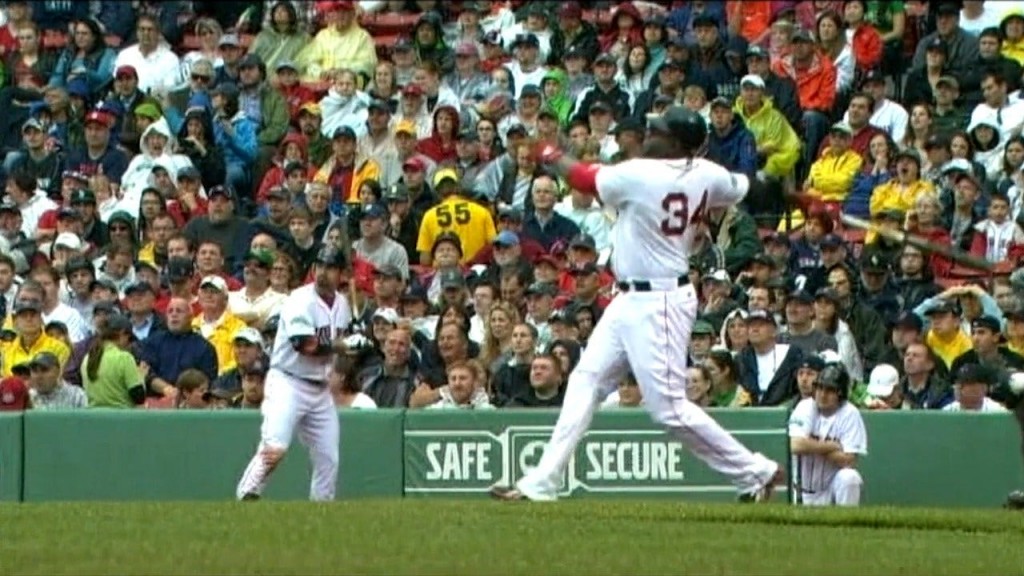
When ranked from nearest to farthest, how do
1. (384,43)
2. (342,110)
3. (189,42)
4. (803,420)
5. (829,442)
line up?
(829,442), (803,420), (342,110), (384,43), (189,42)

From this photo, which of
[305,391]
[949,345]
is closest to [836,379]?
[949,345]

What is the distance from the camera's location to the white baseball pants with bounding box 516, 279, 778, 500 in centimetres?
1352

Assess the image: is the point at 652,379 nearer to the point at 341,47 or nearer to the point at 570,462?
the point at 570,462

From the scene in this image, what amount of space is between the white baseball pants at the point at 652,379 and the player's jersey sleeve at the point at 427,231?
789 centimetres

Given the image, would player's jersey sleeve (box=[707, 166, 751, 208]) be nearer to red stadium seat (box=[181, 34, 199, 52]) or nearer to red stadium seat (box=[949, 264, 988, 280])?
red stadium seat (box=[949, 264, 988, 280])

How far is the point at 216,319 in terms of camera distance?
20375 millimetres

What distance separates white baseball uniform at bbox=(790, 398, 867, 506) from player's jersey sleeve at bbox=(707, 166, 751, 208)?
3.36 m

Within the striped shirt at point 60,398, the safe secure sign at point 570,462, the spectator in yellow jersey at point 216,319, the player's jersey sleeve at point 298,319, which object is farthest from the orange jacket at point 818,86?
the player's jersey sleeve at point 298,319

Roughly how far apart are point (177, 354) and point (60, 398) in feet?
3.48

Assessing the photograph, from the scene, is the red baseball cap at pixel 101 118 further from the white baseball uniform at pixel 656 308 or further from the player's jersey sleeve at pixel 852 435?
the white baseball uniform at pixel 656 308

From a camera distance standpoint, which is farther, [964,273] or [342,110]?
[342,110]

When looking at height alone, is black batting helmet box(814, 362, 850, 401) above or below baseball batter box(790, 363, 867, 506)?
above

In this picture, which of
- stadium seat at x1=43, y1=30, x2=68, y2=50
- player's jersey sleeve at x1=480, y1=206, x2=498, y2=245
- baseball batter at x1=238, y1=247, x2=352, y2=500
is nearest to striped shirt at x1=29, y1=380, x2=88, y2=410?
baseball batter at x1=238, y1=247, x2=352, y2=500

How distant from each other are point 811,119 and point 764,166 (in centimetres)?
78
